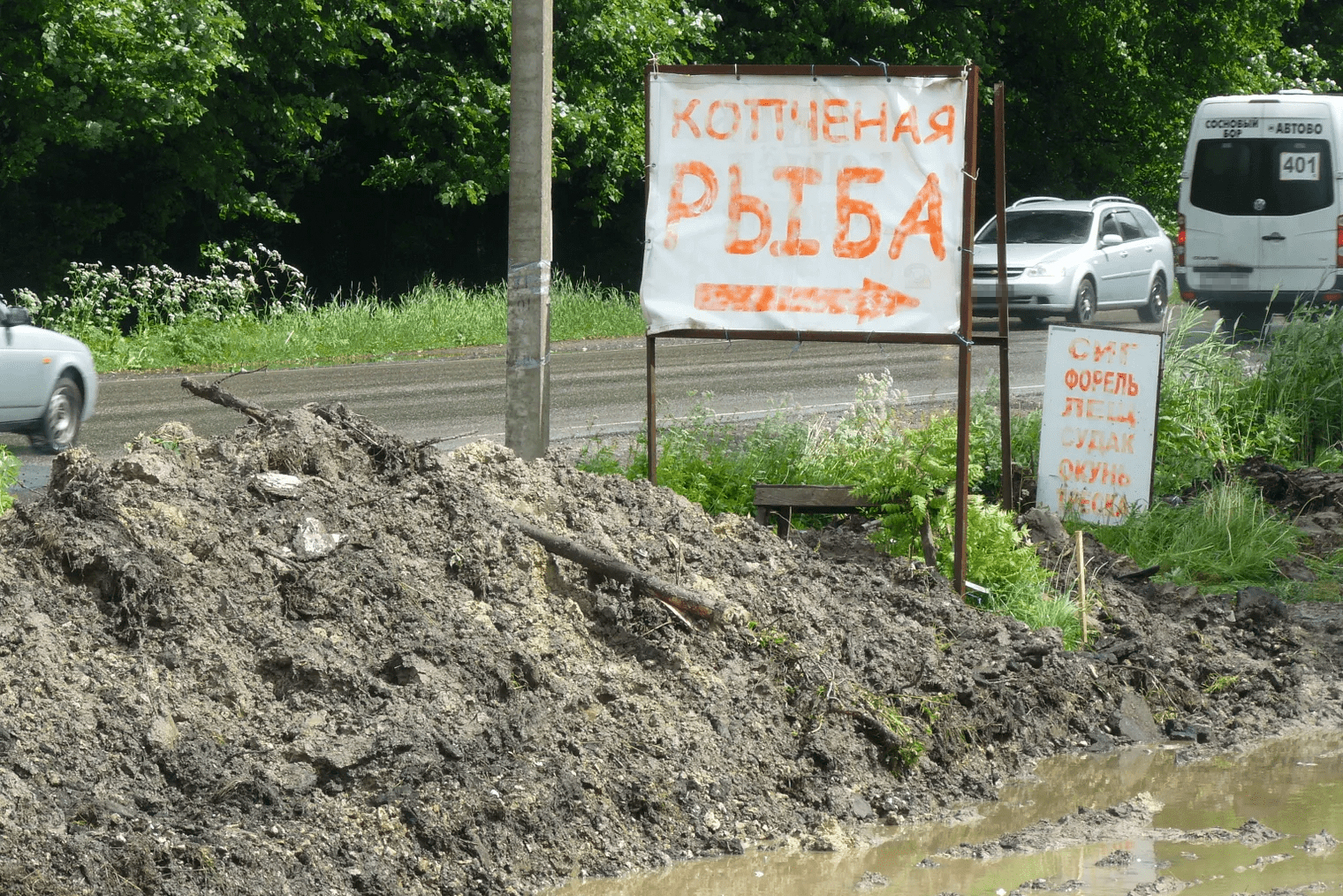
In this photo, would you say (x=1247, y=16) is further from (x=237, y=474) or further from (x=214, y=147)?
(x=237, y=474)

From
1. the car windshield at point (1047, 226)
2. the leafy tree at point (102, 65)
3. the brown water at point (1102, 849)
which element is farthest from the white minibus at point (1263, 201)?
the brown water at point (1102, 849)

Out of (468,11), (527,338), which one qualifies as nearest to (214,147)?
(468,11)

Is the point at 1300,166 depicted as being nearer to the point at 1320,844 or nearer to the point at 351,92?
the point at 351,92

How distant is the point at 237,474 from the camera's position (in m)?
5.32

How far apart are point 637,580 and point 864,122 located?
93.7 inches

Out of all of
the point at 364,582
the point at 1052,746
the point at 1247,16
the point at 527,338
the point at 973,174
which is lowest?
the point at 1052,746

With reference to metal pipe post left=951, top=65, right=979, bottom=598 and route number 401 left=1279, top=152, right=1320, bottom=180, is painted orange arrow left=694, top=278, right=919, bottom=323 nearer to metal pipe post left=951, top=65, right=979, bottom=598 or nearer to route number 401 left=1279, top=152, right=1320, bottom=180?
metal pipe post left=951, top=65, right=979, bottom=598

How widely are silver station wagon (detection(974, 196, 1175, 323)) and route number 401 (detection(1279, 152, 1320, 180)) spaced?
121 inches

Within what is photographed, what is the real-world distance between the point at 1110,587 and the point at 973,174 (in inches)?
74.7

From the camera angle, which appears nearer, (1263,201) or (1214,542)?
(1214,542)

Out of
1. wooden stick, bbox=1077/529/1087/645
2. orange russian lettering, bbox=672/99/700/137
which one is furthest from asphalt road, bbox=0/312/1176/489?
wooden stick, bbox=1077/529/1087/645

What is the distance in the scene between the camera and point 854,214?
6.46m

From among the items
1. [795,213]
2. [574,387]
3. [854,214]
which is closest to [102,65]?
[574,387]

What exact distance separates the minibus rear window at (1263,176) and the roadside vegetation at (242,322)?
8.02 m
